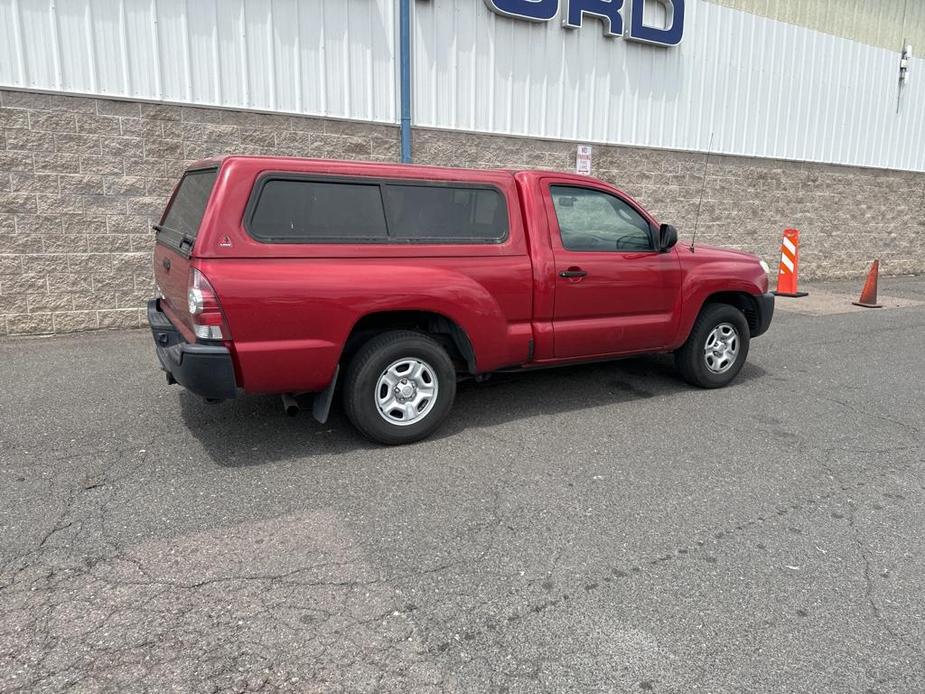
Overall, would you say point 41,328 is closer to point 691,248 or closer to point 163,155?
point 163,155

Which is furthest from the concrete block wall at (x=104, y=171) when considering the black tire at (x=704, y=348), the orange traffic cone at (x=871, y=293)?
the orange traffic cone at (x=871, y=293)

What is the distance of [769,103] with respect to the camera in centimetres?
1302

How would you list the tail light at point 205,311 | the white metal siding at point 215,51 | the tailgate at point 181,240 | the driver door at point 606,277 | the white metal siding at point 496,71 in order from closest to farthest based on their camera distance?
the tail light at point 205,311 → the tailgate at point 181,240 → the driver door at point 606,277 → the white metal siding at point 215,51 → the white metal siding at point 496,71

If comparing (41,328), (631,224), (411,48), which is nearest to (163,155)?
(41,328)

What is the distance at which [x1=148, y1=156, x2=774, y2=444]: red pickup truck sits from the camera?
3.94 m

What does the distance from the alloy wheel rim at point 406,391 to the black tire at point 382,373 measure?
0.05 feet

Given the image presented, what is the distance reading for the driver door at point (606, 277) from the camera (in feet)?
16.5

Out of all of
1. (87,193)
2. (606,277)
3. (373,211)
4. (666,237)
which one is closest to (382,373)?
(373,211)

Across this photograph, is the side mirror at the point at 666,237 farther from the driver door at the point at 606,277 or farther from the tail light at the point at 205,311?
the tail light at the point at 205,311

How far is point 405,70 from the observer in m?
9.05

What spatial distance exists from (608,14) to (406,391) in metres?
8.55

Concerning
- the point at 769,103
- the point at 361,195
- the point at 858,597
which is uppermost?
the point at 769,103

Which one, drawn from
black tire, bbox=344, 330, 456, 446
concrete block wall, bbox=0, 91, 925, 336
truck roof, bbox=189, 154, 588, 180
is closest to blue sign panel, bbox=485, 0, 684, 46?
concrete block wall, bbox=0, 91, 925, 336

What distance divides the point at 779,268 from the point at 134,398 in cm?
1195
